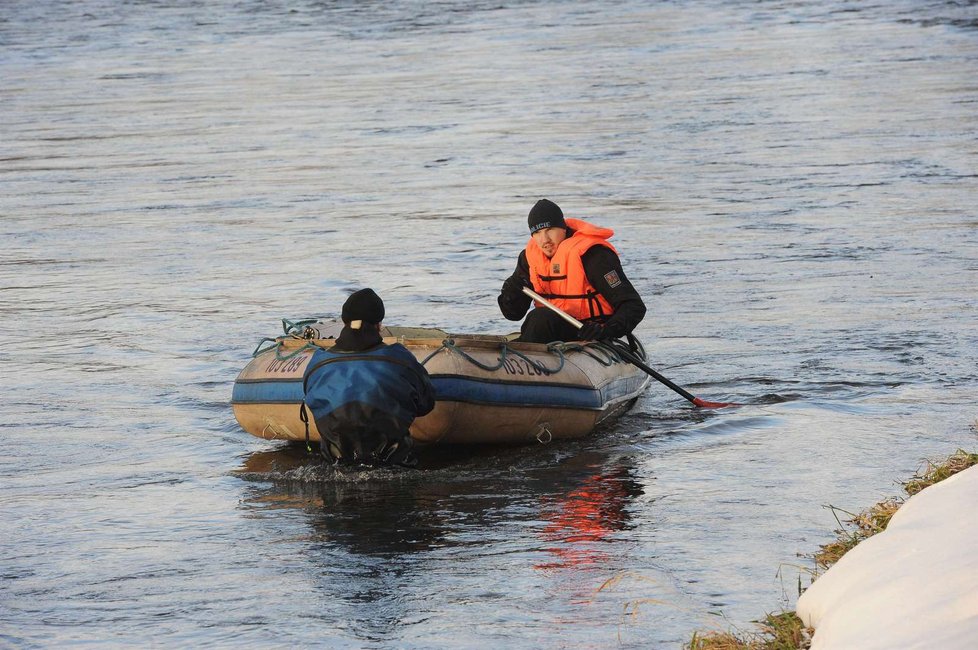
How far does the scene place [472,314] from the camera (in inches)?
572

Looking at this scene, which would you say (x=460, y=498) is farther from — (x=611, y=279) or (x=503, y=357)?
(x=611, y=279)

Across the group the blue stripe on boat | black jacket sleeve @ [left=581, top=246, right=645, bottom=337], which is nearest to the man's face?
black jacket sleeve @ [left=581, top=246, right=645, bottom=337]

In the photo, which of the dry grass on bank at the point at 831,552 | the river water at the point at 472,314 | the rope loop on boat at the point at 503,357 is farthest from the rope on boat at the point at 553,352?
the dry grass on bank at the point at 831,552

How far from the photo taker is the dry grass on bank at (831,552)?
6.07m

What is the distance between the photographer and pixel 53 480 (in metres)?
9.70

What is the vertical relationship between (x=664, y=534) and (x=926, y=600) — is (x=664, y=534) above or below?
below

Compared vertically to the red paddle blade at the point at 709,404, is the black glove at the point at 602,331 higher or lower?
higher

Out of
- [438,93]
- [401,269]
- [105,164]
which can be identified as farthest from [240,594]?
[438,93]

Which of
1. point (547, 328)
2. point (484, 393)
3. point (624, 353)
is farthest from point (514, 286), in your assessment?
point (484, 393)

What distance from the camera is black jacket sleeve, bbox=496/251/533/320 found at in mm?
11055

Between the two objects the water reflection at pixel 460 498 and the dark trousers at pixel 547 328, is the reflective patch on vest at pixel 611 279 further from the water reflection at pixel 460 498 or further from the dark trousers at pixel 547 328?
the water reflection at pixel 460 498

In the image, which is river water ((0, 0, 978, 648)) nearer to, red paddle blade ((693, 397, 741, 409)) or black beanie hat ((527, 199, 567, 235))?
red paddle blade ((693, 397, 741, 409))

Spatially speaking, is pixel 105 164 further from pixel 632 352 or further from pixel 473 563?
pixel 473 563

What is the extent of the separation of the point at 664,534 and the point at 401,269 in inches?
358
